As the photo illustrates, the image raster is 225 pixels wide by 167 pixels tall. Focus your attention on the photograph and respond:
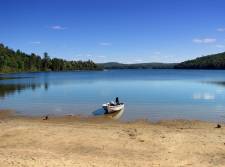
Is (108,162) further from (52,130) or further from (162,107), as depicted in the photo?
(162,107)

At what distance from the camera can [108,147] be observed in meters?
20.7

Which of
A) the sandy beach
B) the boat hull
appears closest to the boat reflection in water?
Answer: the boat hull

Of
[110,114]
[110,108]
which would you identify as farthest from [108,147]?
[110,108]

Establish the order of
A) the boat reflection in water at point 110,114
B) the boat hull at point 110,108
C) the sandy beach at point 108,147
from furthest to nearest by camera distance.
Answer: the boat hull at point 110,108 < the boat reflection in water at point 110,114 < the sandy beach at point 108,147

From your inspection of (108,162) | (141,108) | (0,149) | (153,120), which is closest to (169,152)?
(108,162)

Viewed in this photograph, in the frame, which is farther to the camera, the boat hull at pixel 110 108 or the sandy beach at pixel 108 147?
the boat hull at pixel 110 108

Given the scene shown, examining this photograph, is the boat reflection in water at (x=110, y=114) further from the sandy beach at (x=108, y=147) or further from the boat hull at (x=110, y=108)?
the sandy beach at (x=108, y=147)

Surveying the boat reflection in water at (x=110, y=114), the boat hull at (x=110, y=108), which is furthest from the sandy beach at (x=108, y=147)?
the boat hull at (x=110, y=108)

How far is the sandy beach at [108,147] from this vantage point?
17.3m

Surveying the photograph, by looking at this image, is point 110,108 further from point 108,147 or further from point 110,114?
point 108,147

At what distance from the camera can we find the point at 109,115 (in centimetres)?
3778

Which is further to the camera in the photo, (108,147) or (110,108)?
(110,108)

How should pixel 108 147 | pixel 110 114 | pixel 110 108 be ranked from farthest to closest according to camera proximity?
pixel 110 108
pixel 110 114
pixel 108 147

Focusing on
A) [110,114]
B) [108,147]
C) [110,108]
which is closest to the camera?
[108,147]
